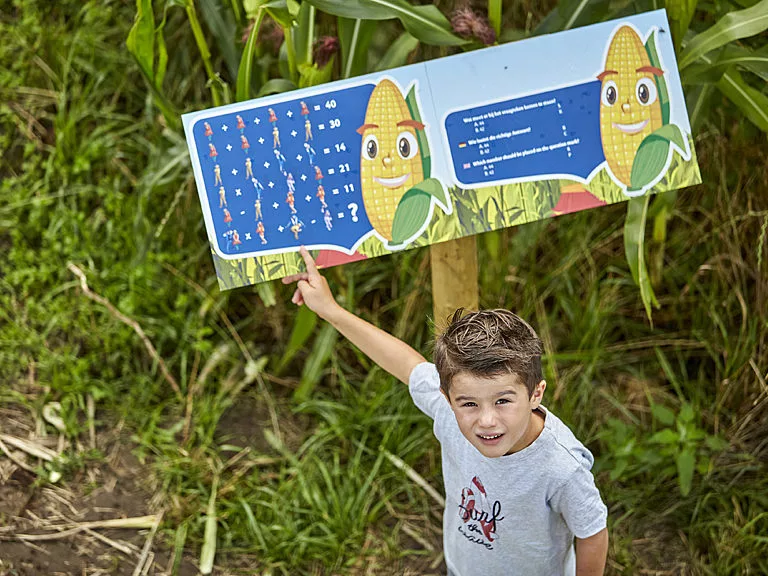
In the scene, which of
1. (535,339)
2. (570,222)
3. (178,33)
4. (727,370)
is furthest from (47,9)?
(727,370)

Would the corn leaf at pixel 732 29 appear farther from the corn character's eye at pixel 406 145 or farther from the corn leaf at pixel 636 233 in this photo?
the corn character's eye at pixel 406 145

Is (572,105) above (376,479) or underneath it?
above

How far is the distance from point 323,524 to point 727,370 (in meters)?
1.18

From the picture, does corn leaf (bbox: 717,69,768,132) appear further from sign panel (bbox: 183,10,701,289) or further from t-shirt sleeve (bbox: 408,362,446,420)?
t-shirt sleeve (bbox: 408,362,446,420)

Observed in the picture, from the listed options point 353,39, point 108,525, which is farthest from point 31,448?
point 353,39

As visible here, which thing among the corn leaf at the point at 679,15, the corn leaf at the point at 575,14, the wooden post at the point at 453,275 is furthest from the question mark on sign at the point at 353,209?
the corn leaf at the point at 679,15

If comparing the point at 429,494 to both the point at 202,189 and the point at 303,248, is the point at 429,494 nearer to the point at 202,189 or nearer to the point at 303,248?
the point at 303,248

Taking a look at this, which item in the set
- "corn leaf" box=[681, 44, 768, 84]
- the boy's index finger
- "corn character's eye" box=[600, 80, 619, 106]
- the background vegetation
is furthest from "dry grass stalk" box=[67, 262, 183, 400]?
"corn leaf" box=[681, 44, 768, 84]

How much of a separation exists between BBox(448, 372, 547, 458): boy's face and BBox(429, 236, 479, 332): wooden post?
1.67ft

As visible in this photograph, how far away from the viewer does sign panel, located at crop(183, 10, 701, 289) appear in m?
1.57

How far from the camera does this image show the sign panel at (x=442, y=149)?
157 cm

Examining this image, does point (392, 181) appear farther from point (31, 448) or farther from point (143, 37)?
point (31, 448)

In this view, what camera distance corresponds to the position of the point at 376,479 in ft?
7.55

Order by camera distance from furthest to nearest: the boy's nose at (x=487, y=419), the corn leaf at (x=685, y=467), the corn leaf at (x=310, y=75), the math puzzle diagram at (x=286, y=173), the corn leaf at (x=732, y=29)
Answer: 1. the corn leaf at (x=685, y=467)
2. the corn leaf at (x=310, y=75)
3. the corn leaf at (x=732, y=29)
4. the math puzzle diagram at (x=286, y=173)
5. the boy's nose at (x=487, y=419)
